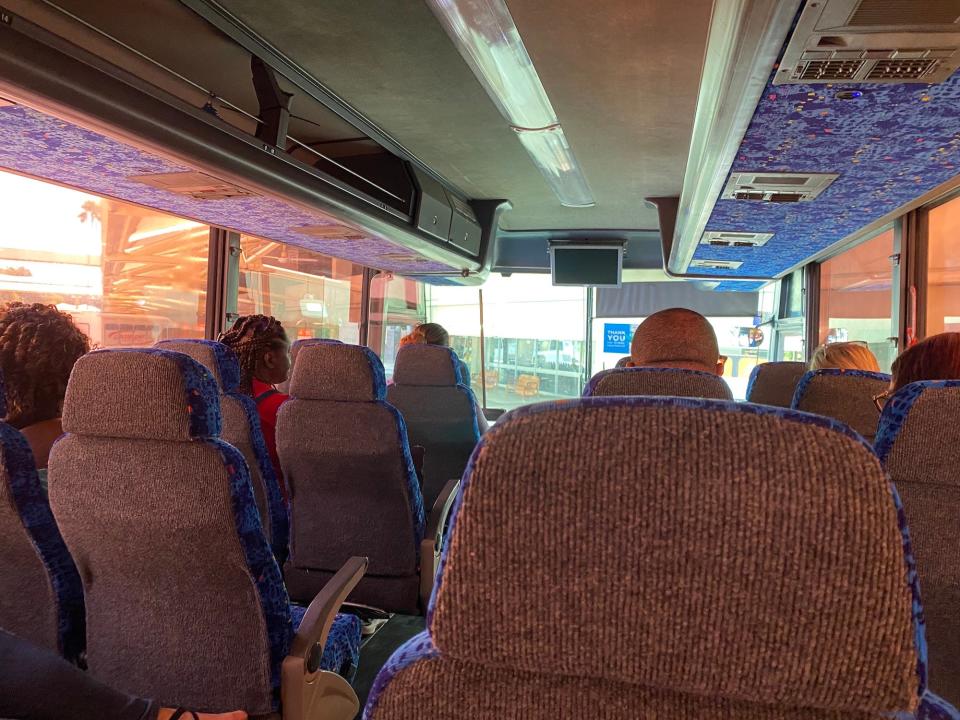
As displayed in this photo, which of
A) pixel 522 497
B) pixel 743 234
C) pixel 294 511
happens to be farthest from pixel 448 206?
pixel 522 497

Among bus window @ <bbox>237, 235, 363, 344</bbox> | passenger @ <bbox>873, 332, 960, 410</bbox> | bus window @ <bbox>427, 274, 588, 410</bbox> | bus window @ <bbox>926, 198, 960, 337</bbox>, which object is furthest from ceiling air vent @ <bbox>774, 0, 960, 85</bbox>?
bus window @ <bbox>427, 274, 588, 410</bbox>

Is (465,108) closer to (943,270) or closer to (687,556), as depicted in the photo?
(943,270)

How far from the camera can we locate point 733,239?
17.7ft

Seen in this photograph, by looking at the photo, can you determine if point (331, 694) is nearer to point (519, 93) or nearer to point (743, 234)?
point (519, 93)

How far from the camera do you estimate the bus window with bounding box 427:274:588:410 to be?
916cm

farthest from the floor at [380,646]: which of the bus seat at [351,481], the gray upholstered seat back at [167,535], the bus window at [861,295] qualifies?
the bus window at [861,295]

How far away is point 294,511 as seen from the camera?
113 inches

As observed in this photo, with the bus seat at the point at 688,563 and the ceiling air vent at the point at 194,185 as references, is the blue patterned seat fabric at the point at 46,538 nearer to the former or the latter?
the bus seat at the point at 688,563

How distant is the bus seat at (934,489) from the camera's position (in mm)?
1286

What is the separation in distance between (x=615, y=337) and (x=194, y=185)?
6.78 m

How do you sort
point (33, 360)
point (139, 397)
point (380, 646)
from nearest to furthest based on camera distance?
point (139, 397), point (33, 360), point (380, 646)

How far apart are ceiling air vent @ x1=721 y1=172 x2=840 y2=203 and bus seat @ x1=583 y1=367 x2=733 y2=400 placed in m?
1.77

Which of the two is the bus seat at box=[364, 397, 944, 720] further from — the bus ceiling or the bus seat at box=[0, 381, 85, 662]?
the bus ceiling

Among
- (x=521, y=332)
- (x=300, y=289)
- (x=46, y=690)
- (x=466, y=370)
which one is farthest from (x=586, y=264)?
(x=46, y=690)
